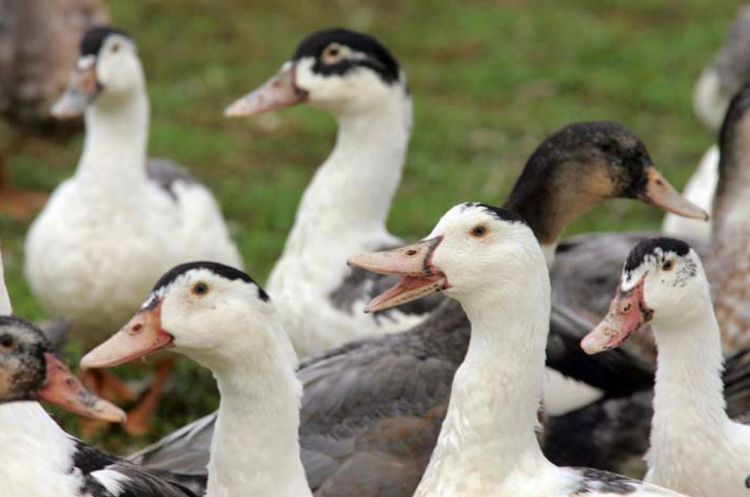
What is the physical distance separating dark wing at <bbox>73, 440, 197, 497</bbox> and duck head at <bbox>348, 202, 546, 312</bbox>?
795 millimetres

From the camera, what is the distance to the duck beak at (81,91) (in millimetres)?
7480

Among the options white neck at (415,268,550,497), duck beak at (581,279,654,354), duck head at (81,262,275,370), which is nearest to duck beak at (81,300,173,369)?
duck head at (81,262,275,370)

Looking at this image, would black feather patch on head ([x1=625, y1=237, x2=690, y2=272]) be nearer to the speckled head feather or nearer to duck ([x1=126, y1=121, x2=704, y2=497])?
duck ([x1=126, y1=121, x2=704, y2=497])

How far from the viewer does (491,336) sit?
4.68m

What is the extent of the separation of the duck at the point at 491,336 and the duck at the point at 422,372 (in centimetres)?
73

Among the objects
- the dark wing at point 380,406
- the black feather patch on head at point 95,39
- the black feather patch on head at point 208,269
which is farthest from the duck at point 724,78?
the black feather patch on head at point 208,269

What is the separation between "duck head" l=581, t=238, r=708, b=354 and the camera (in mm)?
4918

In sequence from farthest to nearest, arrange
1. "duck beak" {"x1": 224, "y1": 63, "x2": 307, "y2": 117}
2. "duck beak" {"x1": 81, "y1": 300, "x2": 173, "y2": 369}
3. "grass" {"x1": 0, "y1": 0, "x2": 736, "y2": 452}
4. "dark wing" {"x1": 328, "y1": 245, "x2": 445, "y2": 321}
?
"grass" {"x1": 0, "y1": 0, "x2": 736, "y2": 452}, "duck beak" {"x1": 224, "y1": 63, "x2": 307, "y2": 117}, "dark wing" {"x1": 328, "y1": 245, "x2": 445, "y2": 321}, "duck beak" {"x1": 81, "y1": 300, "x2": 173, "y2": 369}

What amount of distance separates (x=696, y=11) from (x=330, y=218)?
8.29m

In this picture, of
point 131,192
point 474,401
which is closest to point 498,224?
point 474,401

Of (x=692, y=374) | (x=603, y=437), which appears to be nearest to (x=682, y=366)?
(x=692, y=374)

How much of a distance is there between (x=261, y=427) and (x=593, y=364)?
1.68m

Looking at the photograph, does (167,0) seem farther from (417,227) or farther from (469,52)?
(417,227)

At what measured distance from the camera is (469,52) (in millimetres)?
13297
